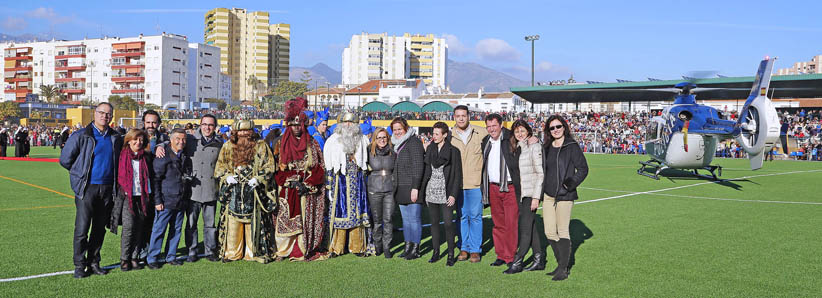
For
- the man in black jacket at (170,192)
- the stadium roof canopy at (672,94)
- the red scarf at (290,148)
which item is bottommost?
the man in black jacket at (170,192)

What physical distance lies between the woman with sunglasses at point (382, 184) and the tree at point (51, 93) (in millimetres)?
104356

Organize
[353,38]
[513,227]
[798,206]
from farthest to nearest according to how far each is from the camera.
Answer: [353,38]
[798,206]
[513,227]

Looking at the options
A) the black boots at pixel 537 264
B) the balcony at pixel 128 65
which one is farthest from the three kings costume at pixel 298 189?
the balcony at pixel 128 65

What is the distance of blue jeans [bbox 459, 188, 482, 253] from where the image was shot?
6.82 metres

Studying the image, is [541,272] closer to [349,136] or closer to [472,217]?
[472,217]

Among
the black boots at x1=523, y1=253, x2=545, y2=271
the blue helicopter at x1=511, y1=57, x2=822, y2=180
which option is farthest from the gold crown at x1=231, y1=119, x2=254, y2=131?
the blue helicopter at x1=511, y1=57, x2=822, y2=180

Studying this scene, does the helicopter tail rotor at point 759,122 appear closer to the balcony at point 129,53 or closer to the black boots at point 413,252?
the black boots at point 413,252

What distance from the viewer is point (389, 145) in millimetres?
6965

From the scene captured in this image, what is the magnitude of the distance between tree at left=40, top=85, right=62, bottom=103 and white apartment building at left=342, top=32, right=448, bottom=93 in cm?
6415

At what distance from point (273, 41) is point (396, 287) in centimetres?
15128

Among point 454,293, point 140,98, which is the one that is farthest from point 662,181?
point 140,98

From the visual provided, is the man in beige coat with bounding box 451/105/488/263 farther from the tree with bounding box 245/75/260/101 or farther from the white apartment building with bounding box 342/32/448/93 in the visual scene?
the white apartment building with bounding box 342/32/448/93

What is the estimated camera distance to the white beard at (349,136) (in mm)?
6793

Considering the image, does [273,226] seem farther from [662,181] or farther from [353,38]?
[353,38]
